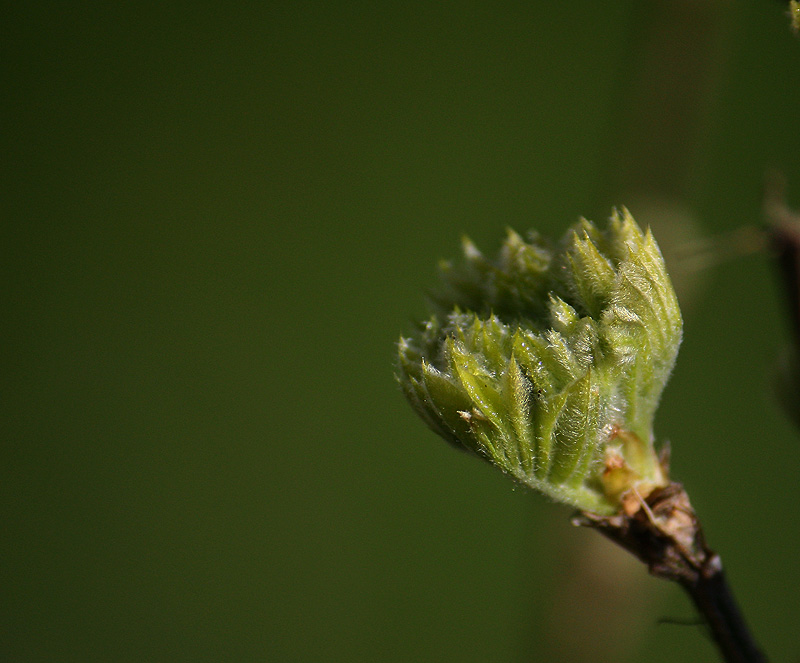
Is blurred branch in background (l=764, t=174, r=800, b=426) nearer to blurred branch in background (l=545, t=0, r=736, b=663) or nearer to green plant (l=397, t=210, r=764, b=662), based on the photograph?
green plant (l=397, t=210, r=764, b=662)

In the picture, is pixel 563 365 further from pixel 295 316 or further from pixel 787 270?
pixel 295 316

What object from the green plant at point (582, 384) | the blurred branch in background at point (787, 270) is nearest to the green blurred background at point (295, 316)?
the blurred branch in background at point (787, 270)

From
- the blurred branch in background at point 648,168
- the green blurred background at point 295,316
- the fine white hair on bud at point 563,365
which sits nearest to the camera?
the fine white hair on bud at point 563,365

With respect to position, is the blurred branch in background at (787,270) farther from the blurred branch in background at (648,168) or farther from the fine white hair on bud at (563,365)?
the blurred branch in background at (648,168)

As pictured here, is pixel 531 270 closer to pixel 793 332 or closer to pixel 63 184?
pixel 793 332

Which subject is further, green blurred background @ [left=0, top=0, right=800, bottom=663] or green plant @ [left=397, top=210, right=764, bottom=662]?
green blurred background @ [left=0, top=0, right=800, bottom=663]

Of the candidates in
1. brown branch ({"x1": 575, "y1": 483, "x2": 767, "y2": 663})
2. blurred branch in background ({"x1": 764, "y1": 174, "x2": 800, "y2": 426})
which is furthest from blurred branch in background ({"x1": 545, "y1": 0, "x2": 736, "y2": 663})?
brown branch ({"x1": 575, "y1": 483, "x2": 767, "y2": 663})

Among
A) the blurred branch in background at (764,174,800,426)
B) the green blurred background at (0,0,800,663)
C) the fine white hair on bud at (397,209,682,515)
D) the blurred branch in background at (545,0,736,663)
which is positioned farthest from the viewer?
the green blurred background at (0,0,800,663)
